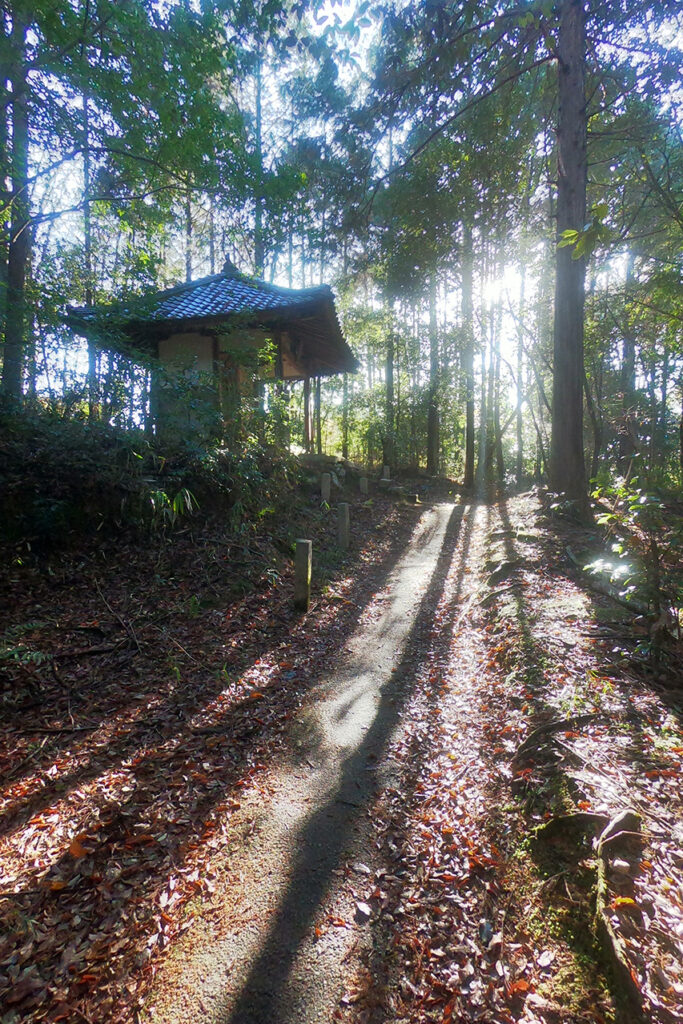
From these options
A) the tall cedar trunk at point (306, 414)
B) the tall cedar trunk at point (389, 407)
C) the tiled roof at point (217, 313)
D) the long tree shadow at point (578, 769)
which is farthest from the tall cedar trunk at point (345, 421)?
the long tree shadow at point (578, 769)

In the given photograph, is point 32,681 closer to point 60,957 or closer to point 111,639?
point 111,639

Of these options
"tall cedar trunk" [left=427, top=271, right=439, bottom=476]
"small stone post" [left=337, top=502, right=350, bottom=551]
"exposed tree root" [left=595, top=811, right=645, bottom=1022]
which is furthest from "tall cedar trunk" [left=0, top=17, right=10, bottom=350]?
"tall cedar trunk" [left=427, top=271, right=439, bottom=476]

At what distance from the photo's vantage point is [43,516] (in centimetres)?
506

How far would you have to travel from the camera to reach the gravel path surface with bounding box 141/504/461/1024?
70.0 inches

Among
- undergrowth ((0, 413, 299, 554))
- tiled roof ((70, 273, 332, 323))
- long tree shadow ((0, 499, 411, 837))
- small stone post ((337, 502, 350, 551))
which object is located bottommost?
long tree shadow ((0, 499, 411, 837))

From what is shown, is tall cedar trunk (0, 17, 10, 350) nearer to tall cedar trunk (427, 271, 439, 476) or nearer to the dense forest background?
the dense forest background

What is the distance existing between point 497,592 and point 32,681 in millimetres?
4951

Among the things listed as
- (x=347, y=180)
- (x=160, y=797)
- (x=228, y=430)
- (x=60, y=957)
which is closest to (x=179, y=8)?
(x=347, y=180)

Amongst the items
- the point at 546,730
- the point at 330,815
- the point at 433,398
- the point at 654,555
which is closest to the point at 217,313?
the point at 654,555

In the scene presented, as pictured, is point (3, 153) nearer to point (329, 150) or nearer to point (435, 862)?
point (329, 150)

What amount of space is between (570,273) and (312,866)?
29.5ft

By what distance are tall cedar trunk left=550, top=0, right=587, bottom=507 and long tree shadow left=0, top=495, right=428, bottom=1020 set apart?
6.42 meters

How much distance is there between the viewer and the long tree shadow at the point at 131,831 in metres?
1.89

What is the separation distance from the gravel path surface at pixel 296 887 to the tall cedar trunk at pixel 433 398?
16643 mm
